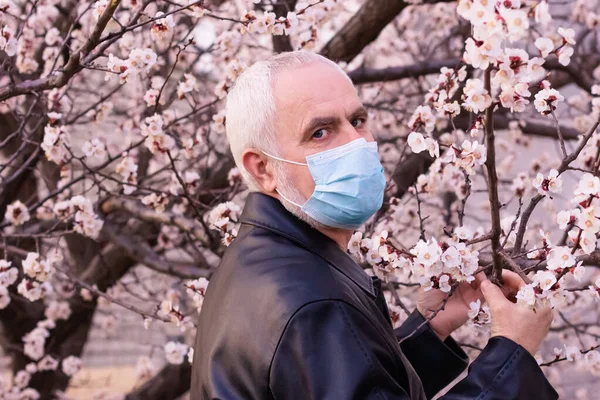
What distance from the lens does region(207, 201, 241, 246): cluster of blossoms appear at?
266 centimetres

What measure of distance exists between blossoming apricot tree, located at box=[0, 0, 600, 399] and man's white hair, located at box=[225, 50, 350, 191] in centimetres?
38

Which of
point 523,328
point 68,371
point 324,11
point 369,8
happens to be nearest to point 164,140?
point 324,11

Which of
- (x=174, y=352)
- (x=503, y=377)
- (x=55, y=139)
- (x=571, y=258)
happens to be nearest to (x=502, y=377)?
(x=503, y=377)

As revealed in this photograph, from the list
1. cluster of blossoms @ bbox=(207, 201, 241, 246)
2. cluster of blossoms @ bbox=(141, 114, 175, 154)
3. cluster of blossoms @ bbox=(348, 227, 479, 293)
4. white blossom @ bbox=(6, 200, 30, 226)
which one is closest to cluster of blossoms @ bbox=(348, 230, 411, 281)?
cluster of blossoms @ bbox=(348, 227, 479, 293)

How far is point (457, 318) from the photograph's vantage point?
7.20 feet

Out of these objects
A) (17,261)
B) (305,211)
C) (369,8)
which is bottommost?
(17,261)

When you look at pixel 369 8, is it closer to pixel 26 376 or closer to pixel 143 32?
pixel 143 32

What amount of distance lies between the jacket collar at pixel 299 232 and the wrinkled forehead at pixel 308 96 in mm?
213

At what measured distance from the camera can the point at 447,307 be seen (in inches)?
87.4

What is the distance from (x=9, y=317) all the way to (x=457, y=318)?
12.2 ft

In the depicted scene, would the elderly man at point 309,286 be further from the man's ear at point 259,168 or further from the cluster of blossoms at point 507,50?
the cluster of blossoms at point 507,50

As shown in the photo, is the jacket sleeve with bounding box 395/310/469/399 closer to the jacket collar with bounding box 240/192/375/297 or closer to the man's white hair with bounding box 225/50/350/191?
the jacket collar with bounding box 240/192/375/297

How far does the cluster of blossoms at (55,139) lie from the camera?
10.6 feet

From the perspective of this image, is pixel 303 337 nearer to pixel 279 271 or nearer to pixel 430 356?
pixel 279 271
